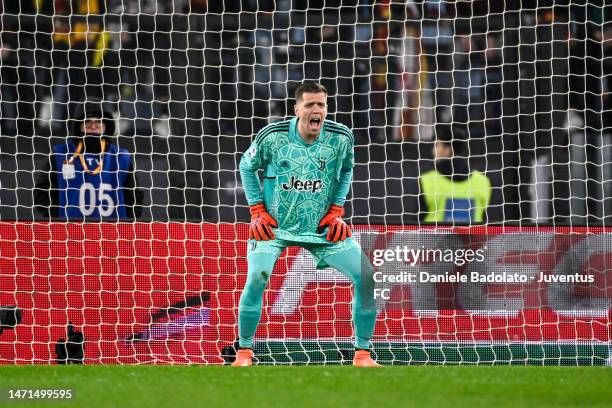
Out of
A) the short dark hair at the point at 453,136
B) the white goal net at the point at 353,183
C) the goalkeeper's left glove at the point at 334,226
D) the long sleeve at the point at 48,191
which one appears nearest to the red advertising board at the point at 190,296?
the white goal net at the point at 353,183

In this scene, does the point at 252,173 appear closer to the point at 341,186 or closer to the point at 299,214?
the point at 299,214

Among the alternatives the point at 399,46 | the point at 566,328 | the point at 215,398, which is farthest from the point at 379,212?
the point at 215,398

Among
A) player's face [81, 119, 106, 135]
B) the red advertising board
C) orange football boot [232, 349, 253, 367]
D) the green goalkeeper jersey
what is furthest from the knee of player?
player's face [81, 119, 106, 135]

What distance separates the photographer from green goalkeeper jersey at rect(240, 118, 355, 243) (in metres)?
8.63

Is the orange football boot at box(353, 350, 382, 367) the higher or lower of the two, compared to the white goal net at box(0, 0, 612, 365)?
lower

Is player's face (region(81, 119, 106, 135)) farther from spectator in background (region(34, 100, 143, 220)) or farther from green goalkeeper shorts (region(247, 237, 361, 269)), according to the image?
green goalkeeper shorts (region(247, 237, 361, 269))

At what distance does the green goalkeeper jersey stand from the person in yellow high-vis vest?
6.89 feet

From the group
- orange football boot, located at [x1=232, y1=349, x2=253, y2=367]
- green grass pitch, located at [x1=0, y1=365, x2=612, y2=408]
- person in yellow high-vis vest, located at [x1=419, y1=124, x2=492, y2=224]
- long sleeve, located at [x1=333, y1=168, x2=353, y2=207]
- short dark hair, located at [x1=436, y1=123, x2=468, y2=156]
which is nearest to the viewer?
green grass pitch, located at [x1=0, y1=365, x2=612, y2=408]

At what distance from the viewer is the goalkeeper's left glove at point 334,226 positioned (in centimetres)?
863

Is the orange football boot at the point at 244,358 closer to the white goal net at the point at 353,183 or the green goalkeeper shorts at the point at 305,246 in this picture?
the green goalkeeper shorts at the point at 305,246

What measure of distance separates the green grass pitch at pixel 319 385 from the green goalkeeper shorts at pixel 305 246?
762mm

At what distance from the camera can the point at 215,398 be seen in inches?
260

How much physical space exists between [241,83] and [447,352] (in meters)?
3.30

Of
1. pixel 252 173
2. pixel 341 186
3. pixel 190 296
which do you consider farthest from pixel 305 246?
pixel 190 296
